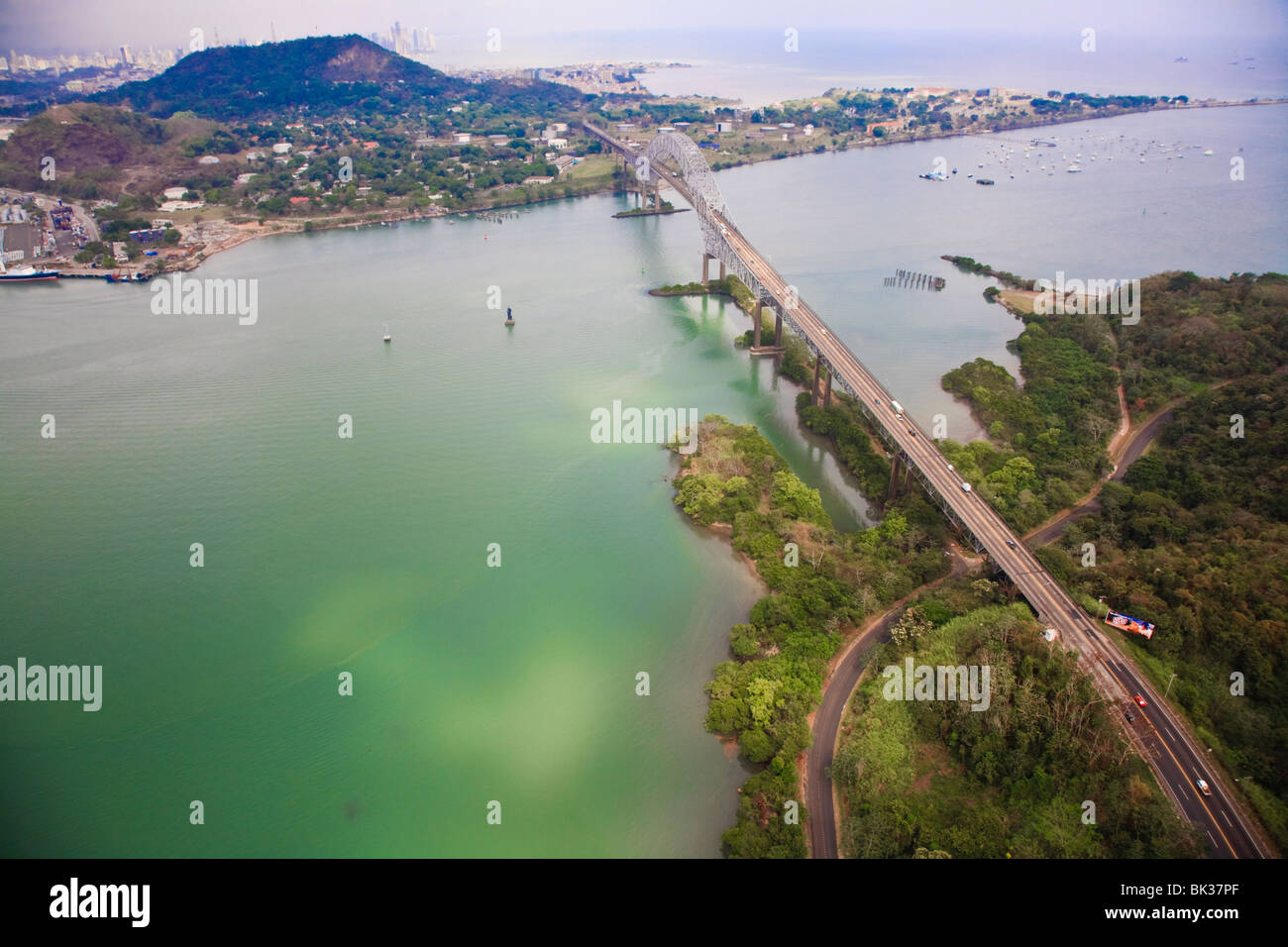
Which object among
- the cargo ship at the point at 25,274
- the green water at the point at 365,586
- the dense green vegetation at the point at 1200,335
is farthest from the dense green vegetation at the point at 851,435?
the cargo ship at the point at 25,274

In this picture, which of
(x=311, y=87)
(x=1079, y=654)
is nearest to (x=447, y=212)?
(x=1079, y=654)

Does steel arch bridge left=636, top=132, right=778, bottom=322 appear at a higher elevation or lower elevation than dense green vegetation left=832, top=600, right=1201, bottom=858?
higher

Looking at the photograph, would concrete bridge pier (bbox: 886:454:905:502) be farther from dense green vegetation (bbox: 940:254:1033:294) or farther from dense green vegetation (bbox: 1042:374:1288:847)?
dense green vegetation (bbox: 940:254:1033:294)

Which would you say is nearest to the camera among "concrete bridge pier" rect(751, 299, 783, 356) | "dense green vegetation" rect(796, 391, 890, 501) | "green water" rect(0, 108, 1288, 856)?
"green water" rect(0, 108, 1288, 856)

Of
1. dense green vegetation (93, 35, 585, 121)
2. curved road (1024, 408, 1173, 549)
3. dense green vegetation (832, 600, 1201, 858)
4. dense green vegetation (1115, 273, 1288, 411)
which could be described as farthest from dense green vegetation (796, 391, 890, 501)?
dense green vegetation (93, 35, 585, 121)

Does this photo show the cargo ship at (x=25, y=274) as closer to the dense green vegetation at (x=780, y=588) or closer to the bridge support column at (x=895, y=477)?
the dense green vegetation at (x=780, y=588)

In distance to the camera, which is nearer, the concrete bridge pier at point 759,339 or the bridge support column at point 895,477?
the bridge support column at point 895,477
